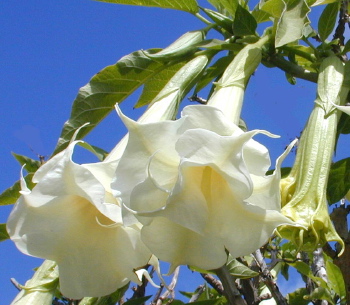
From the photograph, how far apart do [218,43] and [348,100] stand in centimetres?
41

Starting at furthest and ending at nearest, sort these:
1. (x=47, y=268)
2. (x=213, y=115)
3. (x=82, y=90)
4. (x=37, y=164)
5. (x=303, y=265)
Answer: (x=303, y=265) → (x=37, y=164) → (x=82, y=90) → (x=47, y=268) → (x=213, y=115)

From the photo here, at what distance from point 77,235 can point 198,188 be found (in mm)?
316

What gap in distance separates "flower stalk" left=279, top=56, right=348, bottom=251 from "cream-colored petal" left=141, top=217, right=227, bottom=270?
163mm

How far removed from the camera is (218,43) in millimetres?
1591

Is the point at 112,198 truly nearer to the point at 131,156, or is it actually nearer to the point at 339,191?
the point at 131,156

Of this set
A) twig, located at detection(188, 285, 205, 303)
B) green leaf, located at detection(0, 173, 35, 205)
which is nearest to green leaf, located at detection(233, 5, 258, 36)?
green leaf, located at detection(0, 173, 35, 205)

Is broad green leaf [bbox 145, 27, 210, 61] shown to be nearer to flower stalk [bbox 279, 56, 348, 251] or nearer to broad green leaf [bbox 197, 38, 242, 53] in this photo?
broad green leaf [bbox 197, 38, 242, 53]

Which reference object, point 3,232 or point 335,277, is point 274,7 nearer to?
point 3,232

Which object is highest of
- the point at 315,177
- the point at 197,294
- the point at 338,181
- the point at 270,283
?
the point at 315,177

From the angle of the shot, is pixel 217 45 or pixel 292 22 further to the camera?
pixel 217 45

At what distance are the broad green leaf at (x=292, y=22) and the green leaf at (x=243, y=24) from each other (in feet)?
0.47

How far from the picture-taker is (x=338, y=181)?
1716 mm

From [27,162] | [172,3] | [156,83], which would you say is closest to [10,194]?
[27,162]

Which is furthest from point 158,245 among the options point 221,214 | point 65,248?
point 65,248
